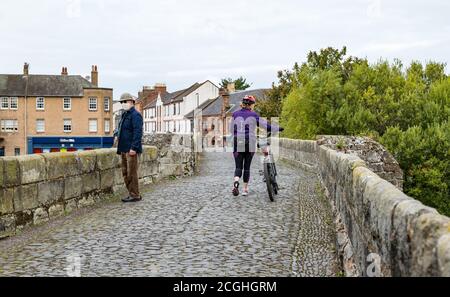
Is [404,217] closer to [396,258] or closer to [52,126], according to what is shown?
[396,258]

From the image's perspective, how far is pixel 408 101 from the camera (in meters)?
28.0

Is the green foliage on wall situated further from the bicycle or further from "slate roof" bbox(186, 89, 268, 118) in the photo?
"slate roof" bbox(186, 89, 268, 118)

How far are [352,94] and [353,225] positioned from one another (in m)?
22.6

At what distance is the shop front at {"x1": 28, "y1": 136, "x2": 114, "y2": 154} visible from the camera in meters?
66.3

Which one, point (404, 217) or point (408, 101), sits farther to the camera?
point (408, 101)

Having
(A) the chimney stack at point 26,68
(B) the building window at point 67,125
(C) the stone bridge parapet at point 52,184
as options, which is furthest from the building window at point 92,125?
(C) the stone bridge parapet at point 52,184

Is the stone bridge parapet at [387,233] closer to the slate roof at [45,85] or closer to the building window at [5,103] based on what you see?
the slate roof at [45,85]

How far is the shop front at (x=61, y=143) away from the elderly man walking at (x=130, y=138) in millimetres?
56915

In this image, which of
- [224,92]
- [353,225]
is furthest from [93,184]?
[224,92]

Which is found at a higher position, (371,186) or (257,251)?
(371,186)

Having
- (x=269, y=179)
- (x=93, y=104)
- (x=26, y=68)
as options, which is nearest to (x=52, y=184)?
(x=269, y=179)

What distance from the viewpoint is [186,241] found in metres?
7.09

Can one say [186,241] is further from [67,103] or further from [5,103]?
[5,103]

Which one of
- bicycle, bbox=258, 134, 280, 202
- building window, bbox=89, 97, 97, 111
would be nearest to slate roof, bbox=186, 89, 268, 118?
building window, bbox=89, 97, 97, 111
